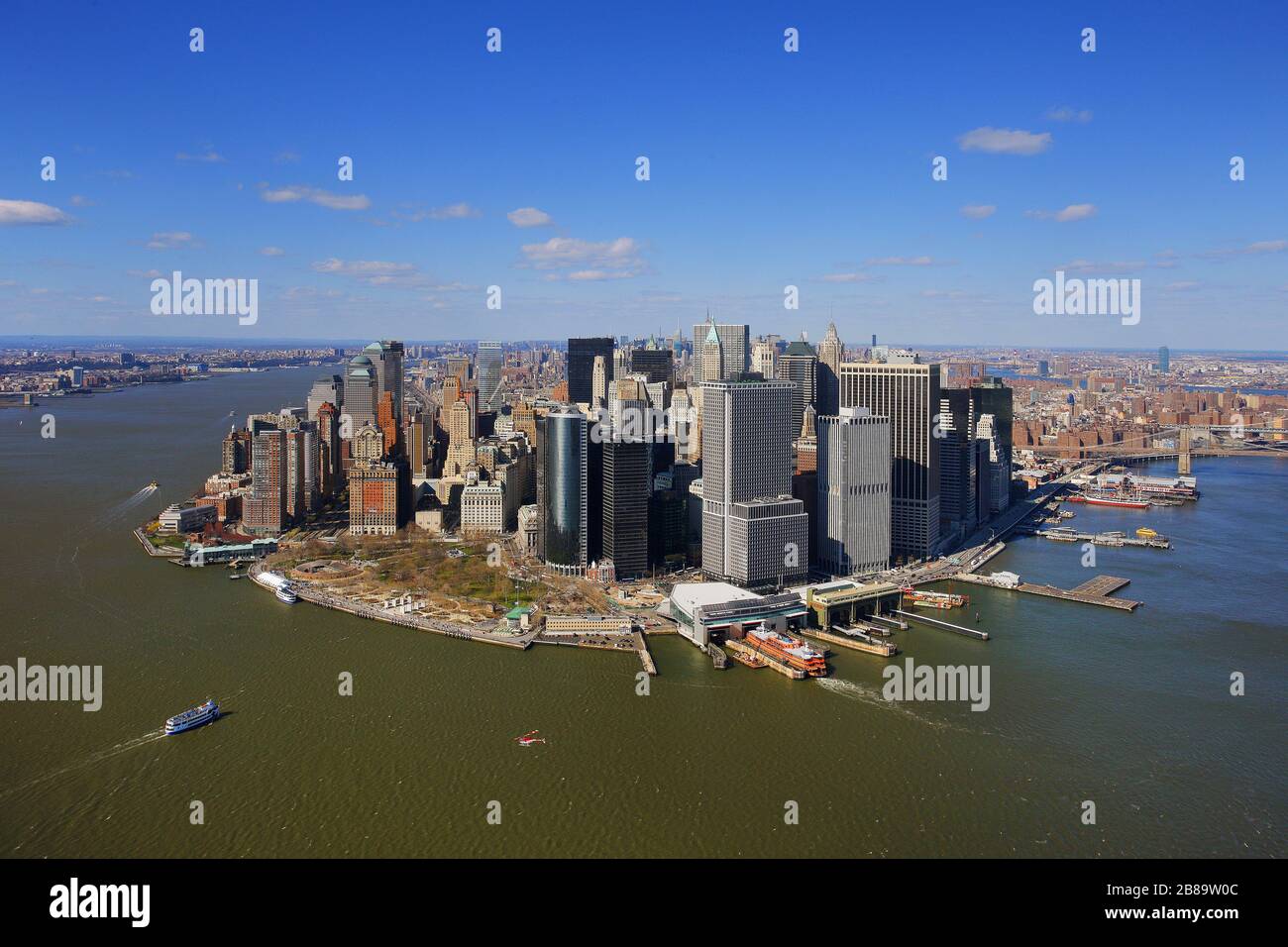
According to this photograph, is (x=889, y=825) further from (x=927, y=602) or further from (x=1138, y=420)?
(x=1138, y=420)

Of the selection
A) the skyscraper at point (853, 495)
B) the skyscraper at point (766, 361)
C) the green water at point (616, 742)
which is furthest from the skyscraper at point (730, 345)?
the green water at point (616, 742)

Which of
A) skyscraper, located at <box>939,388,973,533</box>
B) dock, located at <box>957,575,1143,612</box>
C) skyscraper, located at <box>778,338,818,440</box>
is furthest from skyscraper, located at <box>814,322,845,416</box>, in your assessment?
dock, located at <box>957,575,1143,612</box>

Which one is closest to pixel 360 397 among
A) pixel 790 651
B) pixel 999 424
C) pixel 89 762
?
pixel 999 424

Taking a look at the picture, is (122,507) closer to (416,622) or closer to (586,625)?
(416,622)

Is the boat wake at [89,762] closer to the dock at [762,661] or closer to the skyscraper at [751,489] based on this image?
the dock at [762,661]
